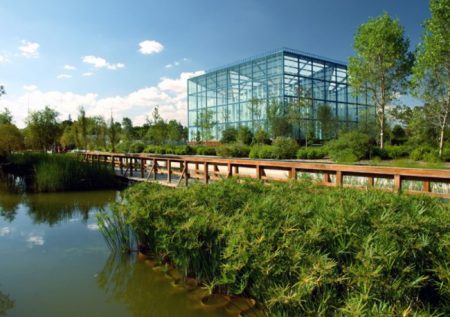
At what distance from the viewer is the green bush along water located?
234 cm

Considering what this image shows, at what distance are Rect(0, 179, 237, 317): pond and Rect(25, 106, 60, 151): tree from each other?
19.3m

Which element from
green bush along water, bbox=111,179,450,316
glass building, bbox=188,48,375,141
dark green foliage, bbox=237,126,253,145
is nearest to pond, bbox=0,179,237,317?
green bush along water, bbox=111,179,450,316

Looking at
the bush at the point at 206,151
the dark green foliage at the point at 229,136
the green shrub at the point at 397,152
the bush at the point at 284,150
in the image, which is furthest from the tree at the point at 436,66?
the dark green foliage at the point at 229,136

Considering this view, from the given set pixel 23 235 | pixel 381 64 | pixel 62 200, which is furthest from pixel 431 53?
pixel 23 235

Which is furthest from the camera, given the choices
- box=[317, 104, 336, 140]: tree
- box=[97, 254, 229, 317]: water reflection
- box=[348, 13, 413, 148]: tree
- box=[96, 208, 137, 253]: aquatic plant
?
box=[317, 104, 336, 140]: tree

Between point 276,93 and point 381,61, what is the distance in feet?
44.0

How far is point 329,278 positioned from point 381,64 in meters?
24.3

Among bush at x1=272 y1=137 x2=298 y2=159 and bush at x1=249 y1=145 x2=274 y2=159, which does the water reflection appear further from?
bush at x1=249 y1=145 x2=274 y2=159

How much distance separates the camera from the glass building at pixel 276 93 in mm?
35656

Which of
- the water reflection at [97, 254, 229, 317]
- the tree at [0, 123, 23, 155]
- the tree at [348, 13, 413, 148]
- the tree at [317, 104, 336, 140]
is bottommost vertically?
the water reflection at [97, 254, 229, 317]

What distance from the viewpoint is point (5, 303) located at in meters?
4.08

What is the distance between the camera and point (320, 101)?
39.6m

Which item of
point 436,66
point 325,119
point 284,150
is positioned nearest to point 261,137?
point 284,150

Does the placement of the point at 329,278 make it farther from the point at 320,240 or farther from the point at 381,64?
the point at 381,64
